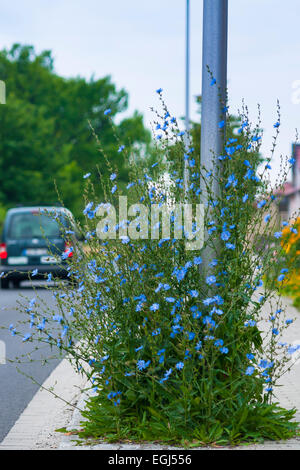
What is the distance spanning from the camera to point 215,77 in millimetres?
5059

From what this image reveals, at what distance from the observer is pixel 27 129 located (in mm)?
48531

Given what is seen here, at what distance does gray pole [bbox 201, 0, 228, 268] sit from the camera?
5.06m

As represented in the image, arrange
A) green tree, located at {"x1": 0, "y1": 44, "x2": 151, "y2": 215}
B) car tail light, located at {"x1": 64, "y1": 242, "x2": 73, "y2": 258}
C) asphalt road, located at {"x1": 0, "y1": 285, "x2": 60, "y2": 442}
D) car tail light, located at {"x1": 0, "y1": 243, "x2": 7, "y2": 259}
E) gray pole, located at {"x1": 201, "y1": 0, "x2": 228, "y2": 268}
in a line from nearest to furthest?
gray pole, located at {"x1": 201, "y1": 0, "x2": 228, "y2": 268} → car tail light, located at {"x1": 64, "y1": 242, "x2": 73, "y2": 258} → asphalt road, located at {"x1": 0, "y1": 285, "x2": 60, "y2": 442} → car tail light, located at {"x1": 0, "y1": 243, "x2": 7, "y2": 259} → green tree, located at {"x1": 0, "y1": 44, "x2": 151, "y2": 215}

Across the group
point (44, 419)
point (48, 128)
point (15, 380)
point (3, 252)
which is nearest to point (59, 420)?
point (44, 419)

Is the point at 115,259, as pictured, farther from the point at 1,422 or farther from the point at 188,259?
the point at 1,422

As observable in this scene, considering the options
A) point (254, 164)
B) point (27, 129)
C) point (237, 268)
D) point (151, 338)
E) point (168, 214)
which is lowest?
point (151, 338)

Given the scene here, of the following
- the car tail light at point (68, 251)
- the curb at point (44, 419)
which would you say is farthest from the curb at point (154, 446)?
the car tail light at point (68, 251)

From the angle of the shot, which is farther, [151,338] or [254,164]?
[254,164]

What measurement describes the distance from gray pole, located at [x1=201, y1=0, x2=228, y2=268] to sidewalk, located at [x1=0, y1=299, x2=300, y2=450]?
1712 millimetres

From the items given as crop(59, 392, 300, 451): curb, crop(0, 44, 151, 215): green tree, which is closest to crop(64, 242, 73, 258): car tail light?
crop(59, 392, 300, 451): curb

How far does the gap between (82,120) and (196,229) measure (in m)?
58.2

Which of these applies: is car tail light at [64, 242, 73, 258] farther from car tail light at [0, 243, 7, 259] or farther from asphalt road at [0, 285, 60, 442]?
car tail light at [0, 243, 7, 259]
